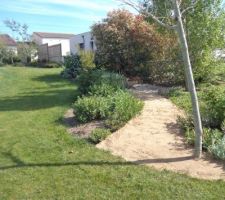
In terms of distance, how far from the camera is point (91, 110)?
8.87m

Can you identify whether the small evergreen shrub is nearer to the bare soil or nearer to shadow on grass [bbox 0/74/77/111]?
the bare soil

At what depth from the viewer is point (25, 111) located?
1084cm

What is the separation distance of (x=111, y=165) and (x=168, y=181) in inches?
44.4

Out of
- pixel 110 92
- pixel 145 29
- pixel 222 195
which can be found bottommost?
pixel 222 195

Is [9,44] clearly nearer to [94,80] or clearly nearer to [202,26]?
[94,80]

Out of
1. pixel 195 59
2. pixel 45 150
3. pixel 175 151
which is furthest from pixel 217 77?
pixel 45 150

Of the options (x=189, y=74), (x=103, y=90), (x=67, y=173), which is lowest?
(x=67, y=173)

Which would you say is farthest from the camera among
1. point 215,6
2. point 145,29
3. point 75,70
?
point 75,70

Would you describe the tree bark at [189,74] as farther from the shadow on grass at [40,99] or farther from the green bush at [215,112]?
the shadow on grass at [40,99]

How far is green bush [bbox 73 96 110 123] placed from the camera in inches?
348

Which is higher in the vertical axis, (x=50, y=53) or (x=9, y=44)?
(x=9, y=44)

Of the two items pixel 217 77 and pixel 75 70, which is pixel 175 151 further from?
pixel 75 70

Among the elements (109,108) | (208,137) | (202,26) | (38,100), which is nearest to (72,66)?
(38,100)

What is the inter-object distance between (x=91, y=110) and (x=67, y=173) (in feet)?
9.62
